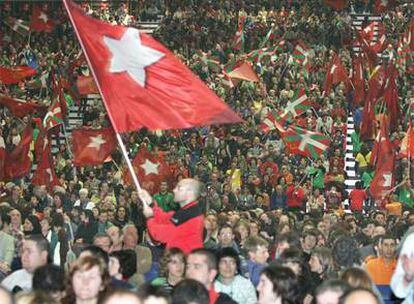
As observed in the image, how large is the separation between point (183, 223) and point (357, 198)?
16.2m

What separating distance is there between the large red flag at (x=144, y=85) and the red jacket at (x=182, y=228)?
5.52 feet

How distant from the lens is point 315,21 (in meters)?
47.4

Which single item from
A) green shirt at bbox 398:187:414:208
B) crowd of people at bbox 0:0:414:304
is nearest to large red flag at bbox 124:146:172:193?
crowd of people at bbox 0:0:414:304

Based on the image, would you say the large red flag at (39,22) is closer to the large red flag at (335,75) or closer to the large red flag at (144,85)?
the large red flag at (335,75)

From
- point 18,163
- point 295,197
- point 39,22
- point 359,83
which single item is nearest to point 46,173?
point 18,163

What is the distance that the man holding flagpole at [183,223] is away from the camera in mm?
12211

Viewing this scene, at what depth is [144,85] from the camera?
46.7 ft

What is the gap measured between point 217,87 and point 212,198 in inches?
475

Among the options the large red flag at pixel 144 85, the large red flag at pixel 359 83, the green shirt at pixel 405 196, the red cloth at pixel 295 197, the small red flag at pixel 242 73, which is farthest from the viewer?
the large red flag at pixel 359 83

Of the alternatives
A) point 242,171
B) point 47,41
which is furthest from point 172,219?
point 47,41

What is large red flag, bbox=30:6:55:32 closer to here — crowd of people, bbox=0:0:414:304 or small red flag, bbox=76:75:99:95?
crowd of people, bbox=0:0:414:304

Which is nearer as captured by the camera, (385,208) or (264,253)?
(264,253)

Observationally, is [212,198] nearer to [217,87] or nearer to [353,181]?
[353,181]

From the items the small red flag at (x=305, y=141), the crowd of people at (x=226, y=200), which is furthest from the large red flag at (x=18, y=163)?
the small red flag at (x=305, y=141)
